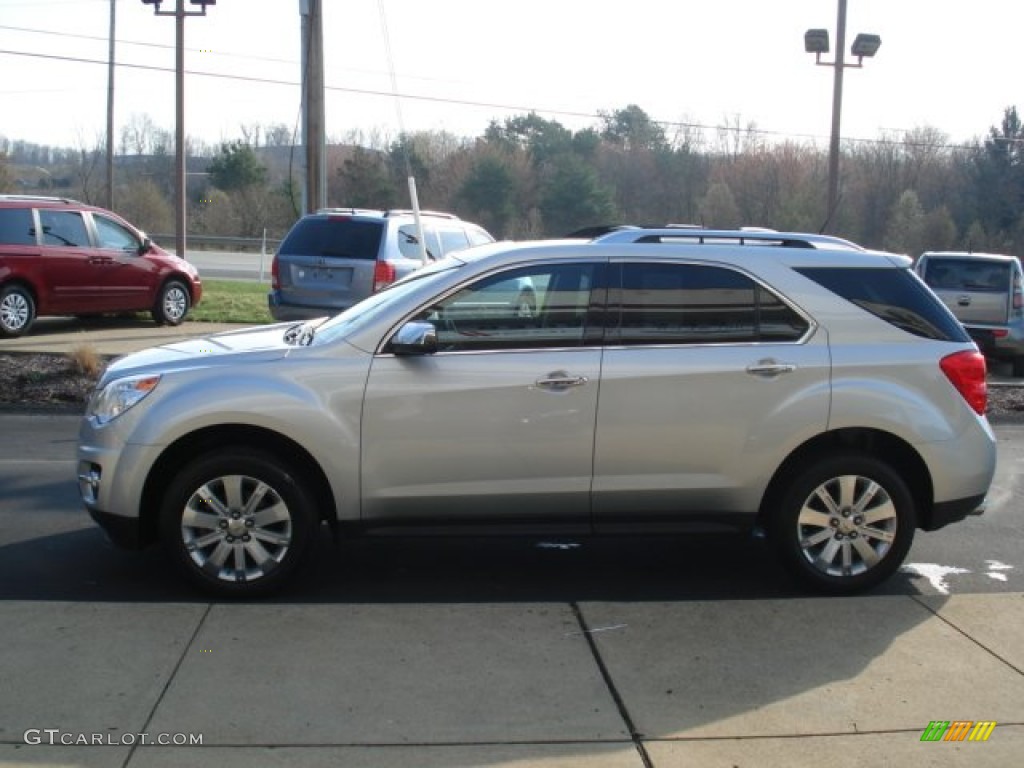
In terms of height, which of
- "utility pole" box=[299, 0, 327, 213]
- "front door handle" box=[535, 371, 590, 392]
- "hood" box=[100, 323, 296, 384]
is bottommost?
"front door handle" box=[535, 371, 590, 392]

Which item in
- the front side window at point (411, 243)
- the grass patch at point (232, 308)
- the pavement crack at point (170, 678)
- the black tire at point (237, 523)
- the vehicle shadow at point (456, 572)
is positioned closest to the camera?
the pavement crack at point (170, 678)

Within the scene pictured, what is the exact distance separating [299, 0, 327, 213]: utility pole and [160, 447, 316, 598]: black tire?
1180 cm

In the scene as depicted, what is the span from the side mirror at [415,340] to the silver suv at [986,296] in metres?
11.9

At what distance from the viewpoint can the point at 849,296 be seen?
18.8ft

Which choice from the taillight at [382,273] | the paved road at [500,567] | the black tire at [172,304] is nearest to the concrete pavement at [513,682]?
the paved road at [500,567]

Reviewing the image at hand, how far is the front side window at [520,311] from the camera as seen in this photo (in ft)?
18.3

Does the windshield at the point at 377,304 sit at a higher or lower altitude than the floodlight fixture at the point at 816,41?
lower

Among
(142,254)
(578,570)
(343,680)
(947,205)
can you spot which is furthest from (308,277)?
(947,205)

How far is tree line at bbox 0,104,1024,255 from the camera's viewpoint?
43.5 m

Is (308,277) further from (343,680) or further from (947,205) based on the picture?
(947,205)

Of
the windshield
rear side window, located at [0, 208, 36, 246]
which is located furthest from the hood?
rear side window, located at [0, 208, 36, 246]

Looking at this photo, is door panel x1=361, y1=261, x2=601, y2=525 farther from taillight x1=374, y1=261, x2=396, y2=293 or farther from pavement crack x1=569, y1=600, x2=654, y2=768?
taillight x1=374, y1=261, x2=396, y2=293

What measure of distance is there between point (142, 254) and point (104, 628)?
13039 millimetres

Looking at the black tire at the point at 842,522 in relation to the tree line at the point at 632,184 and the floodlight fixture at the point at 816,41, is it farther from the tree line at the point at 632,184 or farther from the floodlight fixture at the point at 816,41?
the tree line at the point at 632,184
